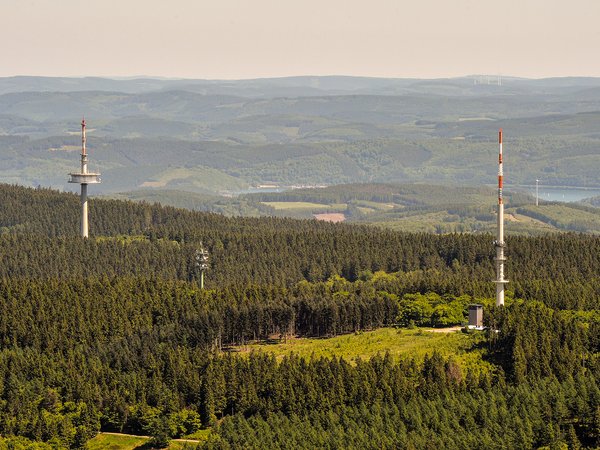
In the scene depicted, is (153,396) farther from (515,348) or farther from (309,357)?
(515,348)

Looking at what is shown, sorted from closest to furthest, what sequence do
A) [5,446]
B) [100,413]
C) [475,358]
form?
[5,446] → [100,413] → [475,358]

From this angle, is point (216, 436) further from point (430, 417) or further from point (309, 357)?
point (309, 357)

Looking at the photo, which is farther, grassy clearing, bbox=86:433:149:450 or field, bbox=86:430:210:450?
grassy clearing, bbox=86:433:149:450

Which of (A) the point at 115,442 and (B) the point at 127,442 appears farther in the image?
(A) the point at 115,442

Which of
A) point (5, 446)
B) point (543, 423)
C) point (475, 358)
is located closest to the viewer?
point (543, 423)

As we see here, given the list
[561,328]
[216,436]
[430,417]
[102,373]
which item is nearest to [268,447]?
[216,436]

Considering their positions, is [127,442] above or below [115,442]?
above

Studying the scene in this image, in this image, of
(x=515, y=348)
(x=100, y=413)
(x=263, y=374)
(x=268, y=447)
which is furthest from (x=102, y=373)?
(x=515, y=348)

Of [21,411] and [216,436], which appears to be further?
[21,411]

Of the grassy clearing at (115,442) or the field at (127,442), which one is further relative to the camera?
the grassy clearing at (115,442)
